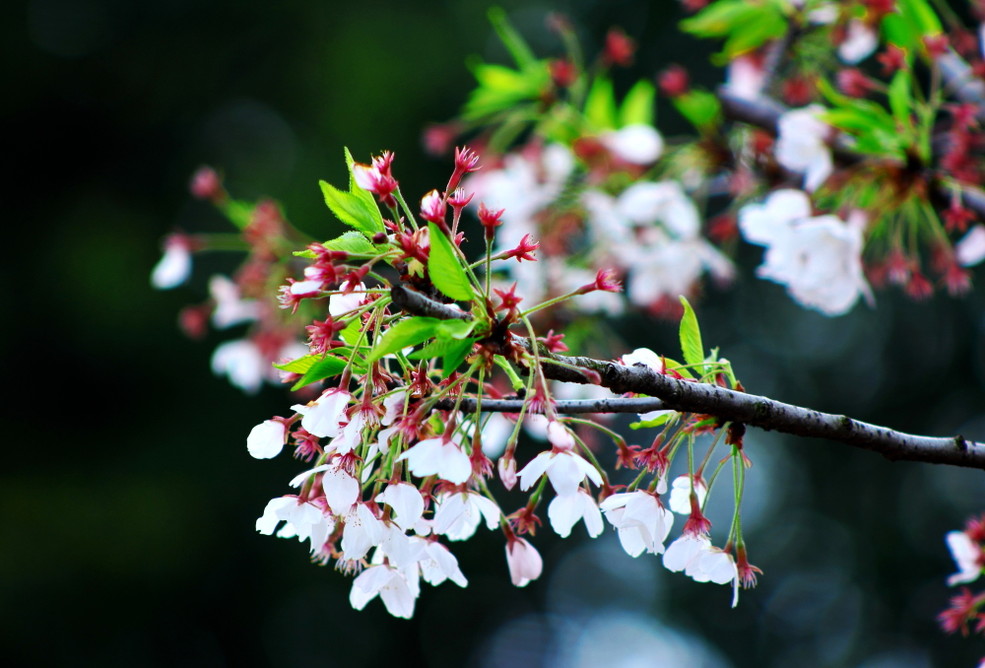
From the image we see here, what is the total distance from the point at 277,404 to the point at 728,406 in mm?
5865

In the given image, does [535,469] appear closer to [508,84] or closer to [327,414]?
[327,414]

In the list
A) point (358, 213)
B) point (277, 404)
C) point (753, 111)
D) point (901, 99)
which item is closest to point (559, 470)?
point (358, 213)

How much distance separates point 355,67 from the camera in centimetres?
732

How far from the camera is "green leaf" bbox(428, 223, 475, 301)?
2.70ft

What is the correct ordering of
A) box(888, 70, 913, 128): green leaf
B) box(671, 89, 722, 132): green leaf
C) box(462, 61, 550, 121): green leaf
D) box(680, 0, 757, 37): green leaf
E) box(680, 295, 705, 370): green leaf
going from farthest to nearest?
1. box(462, 61, 550, 121): green leaf
2. box(671, 89, 722, 132): green leaf
3. box(680, 0, 757, 37): green leaf
4. box(888, 70, 913, 128): green leaf
5. box(680, 295, 705, 370): green leaf

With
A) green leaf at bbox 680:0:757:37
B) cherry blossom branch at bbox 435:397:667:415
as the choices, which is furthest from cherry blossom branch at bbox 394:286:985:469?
green leaf at bbox 680:0:757:37

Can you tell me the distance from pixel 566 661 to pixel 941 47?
772cm

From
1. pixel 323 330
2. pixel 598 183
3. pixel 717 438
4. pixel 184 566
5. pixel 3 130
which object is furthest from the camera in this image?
pixel 3 130

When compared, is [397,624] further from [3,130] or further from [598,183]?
[598,183]

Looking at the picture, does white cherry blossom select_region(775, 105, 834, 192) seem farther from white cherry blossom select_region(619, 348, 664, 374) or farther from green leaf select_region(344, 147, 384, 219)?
green leaf select_region(344, 147, 384, 219)

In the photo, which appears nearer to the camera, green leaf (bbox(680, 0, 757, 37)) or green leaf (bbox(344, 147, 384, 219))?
green leaf (bbox(344, 147, 384, 219))

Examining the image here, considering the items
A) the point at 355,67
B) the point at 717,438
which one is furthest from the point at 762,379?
the point at 717,438

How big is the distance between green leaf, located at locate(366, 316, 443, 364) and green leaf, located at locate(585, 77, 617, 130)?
6.14ft

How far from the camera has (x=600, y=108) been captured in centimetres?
263
